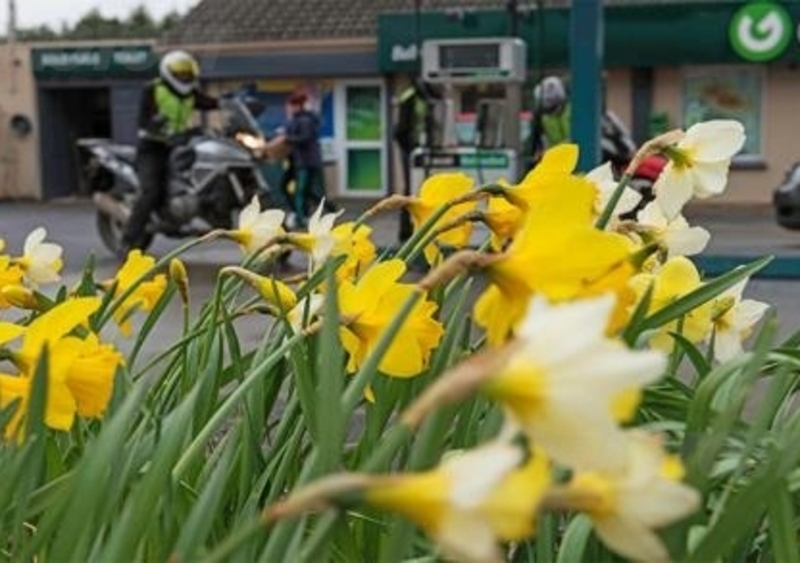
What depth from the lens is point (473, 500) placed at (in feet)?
2.26

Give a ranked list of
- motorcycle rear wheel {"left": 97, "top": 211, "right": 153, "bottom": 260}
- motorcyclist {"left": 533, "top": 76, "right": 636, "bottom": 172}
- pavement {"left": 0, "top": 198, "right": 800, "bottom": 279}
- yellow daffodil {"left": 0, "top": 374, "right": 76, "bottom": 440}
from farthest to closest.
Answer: motorcyclist {"left": 533, "top": 76, "right": 636, "bottom": 172}
motorcycle rear wheel {"left": 97, "top": 211, "right": 153, "bottom": 260}
pavement {"left": 0, "top": 198, "right": 800, "bottom": 279}
yellow daffodil {"left": 0, "top": 374, "right": 76, "bottom": 440}

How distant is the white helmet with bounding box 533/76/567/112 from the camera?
44.8ft

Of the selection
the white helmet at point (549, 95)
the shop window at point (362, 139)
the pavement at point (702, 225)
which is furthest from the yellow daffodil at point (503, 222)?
the shop window at point (362, 139)

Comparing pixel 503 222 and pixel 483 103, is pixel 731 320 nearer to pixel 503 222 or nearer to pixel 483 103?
pixel 503 222

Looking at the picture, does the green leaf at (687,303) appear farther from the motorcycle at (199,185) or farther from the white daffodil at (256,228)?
the motorcycle at (199,185)

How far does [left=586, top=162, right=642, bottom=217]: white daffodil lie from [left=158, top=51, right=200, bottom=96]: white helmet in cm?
906

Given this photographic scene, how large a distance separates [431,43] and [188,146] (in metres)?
2.06

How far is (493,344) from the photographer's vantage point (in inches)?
41.9

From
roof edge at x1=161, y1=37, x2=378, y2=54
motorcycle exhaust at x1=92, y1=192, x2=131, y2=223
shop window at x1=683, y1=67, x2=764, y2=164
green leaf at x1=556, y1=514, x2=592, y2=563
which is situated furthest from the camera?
roof edge at x1=161, y1=37, x2=378, y2=54

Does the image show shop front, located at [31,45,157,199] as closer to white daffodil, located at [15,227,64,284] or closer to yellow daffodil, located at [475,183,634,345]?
white daffodil, located at [15,227,64,284]

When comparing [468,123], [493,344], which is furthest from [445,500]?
[468,123]

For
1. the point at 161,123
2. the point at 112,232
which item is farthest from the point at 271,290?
the point at 112,232

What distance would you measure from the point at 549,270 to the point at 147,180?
33.2ft

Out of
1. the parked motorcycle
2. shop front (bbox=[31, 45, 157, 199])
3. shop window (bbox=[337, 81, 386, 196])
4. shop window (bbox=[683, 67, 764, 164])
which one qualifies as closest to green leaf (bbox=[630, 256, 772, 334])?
the parked motorcycle
